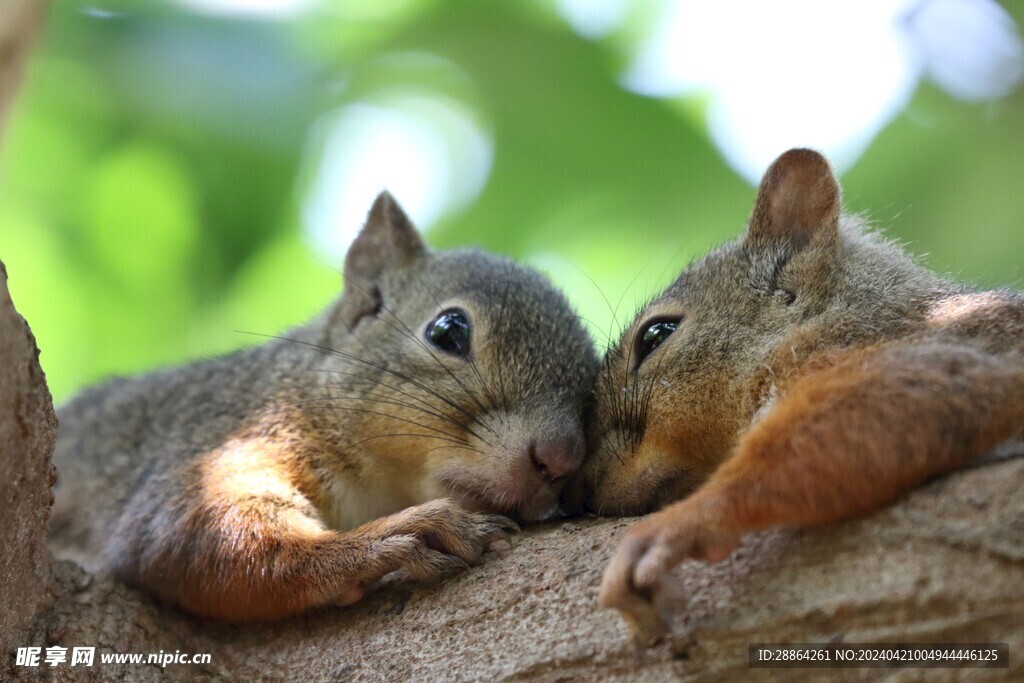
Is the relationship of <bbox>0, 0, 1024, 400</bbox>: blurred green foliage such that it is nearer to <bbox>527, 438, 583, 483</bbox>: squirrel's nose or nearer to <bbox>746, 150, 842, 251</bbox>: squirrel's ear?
<bbox>746, 150, 842, 251</bbox>: squirrel's ear

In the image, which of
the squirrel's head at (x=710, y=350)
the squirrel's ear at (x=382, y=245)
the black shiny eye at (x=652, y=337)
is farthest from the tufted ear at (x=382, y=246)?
the black shiny eye at (x=652, y=337)

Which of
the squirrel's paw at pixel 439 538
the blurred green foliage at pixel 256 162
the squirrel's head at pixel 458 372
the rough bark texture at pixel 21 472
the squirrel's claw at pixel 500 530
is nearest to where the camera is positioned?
the rough bark texture at pixel 21 472

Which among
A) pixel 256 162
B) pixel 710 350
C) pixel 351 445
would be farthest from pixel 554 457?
pixel 256 162

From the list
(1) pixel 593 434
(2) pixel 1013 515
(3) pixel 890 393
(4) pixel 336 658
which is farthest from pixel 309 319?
(2) pixel 1013 515

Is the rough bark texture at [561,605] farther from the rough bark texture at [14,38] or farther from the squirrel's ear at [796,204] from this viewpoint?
the rough bark texture at [14,38]

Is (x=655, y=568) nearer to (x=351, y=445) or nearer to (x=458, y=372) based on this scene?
(x=458, y=372)

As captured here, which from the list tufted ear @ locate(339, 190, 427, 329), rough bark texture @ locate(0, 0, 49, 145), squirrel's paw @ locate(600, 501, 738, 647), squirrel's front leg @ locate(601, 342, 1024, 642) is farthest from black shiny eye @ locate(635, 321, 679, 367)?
rough bark texture @ locate(0, 0, 49, 145)
